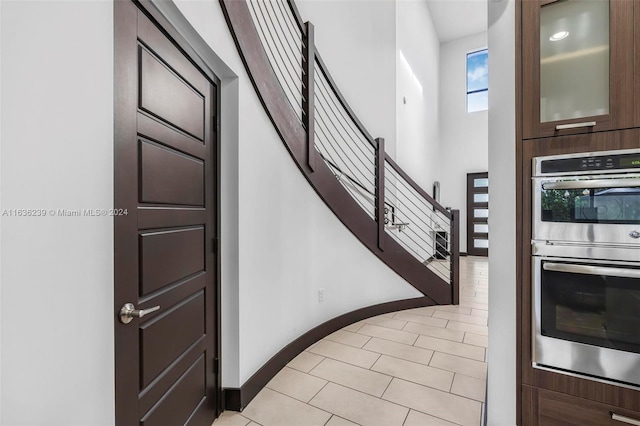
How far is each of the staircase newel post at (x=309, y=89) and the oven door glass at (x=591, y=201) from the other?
1.73 meters

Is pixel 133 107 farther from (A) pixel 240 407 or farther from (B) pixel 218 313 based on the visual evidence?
(A) pixel 240 407

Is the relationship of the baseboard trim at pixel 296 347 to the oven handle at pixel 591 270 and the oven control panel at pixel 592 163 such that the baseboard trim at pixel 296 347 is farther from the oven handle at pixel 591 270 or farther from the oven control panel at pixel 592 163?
the oven control panel at pixel 592 163

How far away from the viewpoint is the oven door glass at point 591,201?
1.25m

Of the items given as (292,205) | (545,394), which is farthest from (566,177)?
(292,205)

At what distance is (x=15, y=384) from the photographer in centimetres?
73

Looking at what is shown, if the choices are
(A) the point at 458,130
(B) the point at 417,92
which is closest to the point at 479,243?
(A) the point at 458,130

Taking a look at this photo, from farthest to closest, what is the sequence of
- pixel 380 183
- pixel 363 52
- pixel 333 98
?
pixel 363 52, pixel 333 98, pixel 380 183

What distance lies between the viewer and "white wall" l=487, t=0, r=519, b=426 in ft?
4.82

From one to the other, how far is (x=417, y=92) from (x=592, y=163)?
5314 mm

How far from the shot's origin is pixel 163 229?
1.35 metres

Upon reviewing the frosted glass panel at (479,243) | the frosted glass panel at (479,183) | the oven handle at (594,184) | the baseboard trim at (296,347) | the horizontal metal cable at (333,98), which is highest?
the horizontal metal cable at (333,98)

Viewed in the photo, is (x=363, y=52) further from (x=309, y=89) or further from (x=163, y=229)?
(x=163, y=229)

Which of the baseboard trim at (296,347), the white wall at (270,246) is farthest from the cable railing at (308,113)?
the baseboard trim at (296,347)

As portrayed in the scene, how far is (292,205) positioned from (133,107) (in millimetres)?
1462
